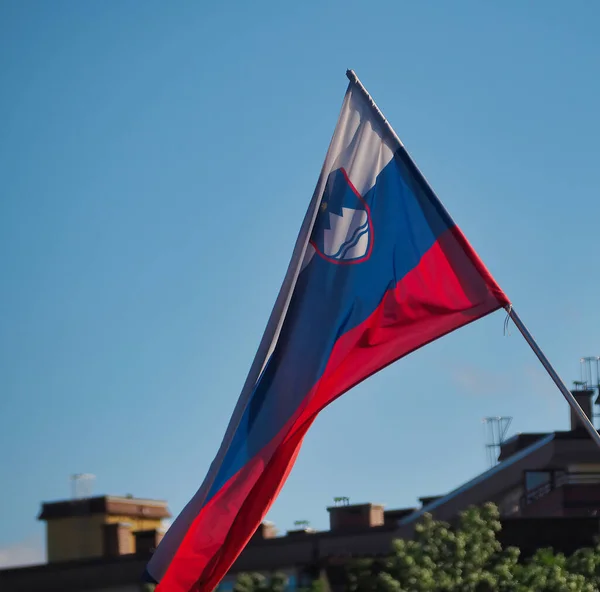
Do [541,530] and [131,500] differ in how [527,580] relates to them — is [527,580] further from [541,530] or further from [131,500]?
[131,500]

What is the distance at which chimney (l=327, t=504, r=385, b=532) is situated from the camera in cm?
4197

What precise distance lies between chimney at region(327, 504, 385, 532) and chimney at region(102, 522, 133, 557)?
577 cm

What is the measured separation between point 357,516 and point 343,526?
1985mm

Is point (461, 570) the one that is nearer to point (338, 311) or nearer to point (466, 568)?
point (466, 568)

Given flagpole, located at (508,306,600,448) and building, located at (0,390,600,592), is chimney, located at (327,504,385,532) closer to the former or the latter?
building, located at (0,390,600,592)

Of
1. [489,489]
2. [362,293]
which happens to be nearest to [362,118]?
[362,293]

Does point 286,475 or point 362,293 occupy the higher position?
point 362,293

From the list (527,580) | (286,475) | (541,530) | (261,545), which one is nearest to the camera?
(286,475)

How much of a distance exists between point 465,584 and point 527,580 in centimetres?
104

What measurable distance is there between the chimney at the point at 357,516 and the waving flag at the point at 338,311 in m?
28.3

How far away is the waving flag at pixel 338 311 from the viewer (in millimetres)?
13156

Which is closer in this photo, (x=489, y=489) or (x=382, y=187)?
(x=382, y=187)

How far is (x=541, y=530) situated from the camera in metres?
34.5

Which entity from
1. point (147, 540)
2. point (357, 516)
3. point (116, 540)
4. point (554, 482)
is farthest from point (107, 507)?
point (554, 482)
